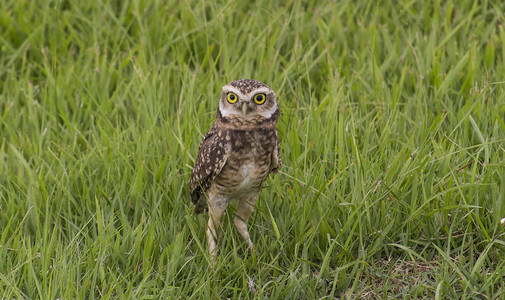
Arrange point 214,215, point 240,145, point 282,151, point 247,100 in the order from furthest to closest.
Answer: point 282,151
point 214,215
point 240,145
point 247,100

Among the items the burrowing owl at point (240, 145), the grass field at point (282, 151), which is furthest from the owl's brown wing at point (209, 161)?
the grass field at point (282, 151)

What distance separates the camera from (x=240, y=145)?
142 inches

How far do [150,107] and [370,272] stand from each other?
6.76 ft

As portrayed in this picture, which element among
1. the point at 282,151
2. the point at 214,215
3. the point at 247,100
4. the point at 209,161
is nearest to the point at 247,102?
the point at 247,100

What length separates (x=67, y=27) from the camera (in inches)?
239

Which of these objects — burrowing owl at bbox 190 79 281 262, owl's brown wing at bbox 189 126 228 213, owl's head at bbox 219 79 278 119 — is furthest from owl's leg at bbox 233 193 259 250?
owl's head at bbox 219 79 278 119

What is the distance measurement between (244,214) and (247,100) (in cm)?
78

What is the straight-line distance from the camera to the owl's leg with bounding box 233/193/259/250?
3.84m

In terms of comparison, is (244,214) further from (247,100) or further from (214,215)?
(247,100)

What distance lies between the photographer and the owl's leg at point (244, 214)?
384 cm

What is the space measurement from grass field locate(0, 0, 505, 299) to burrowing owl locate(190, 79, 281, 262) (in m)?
0.27

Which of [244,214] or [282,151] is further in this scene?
[282,151]

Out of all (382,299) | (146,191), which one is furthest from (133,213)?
(382,299)

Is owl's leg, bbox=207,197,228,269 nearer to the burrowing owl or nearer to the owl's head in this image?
the burrowing owl
